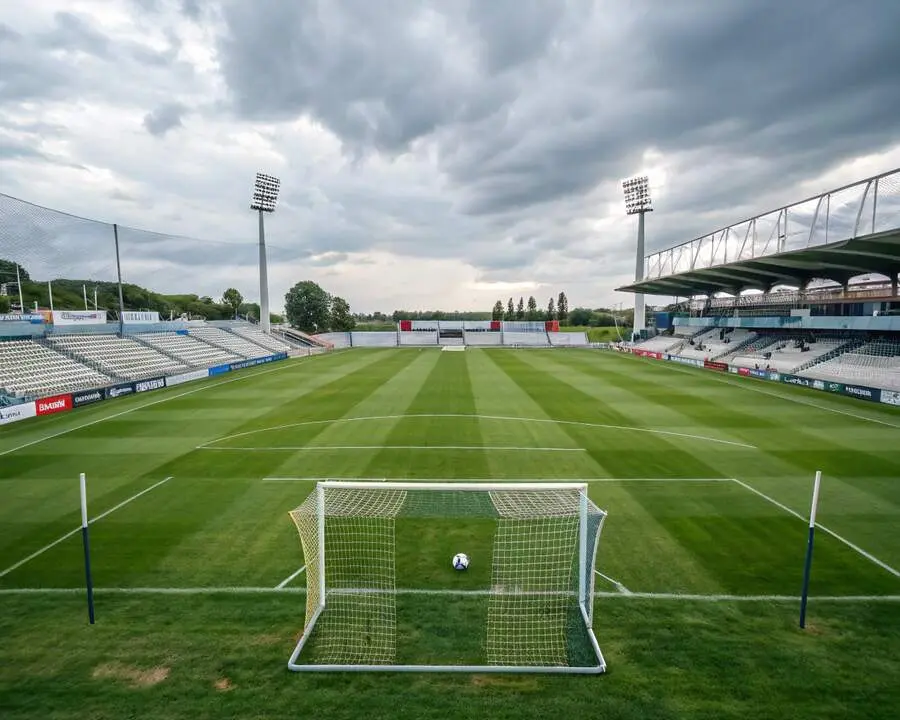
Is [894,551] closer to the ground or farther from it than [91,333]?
closer to the ground

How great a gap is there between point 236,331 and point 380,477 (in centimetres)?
4780

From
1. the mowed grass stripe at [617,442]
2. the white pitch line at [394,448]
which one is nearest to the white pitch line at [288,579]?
the white pitch line at [394,448]

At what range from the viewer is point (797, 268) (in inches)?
1489

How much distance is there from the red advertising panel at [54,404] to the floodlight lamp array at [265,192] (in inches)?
1622

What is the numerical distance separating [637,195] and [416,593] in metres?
68.6

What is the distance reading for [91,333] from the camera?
34219 millimetres

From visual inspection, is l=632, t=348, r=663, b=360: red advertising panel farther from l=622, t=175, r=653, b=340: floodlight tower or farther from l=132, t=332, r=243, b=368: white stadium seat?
l=132, t=332, r=243, b=368: white stadium seat

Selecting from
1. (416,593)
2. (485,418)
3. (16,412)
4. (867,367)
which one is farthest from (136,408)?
(867,367)

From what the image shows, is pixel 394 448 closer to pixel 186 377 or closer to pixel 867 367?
pixel 186 377

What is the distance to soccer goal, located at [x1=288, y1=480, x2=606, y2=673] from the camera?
6.37 m

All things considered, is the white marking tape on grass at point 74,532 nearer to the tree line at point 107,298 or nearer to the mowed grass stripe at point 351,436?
the mowed grass stripe at point 351,436

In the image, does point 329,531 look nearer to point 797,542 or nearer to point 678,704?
point 678,704

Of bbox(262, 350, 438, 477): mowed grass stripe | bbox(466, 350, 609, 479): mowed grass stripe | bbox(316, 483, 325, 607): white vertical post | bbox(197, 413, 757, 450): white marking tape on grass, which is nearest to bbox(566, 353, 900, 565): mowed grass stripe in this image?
bbox(197, 413, 757, 450): white marking tape on grass

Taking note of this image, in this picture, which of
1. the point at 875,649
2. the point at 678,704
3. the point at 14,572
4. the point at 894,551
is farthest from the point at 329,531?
the point at 894,551
